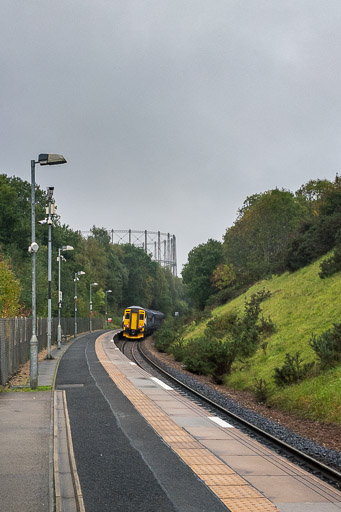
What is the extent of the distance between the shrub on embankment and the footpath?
718 cm

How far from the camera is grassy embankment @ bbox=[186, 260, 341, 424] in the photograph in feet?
53.1

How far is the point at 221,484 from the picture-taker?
340 inches

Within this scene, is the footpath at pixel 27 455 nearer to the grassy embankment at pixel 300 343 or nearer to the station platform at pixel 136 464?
the station platform at pixel 136 464

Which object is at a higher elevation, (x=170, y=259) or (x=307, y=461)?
(x=170, y=259)

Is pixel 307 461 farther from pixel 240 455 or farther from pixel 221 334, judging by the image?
pixel 221 334

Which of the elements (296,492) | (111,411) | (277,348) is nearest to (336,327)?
(277,348)

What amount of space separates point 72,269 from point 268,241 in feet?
129

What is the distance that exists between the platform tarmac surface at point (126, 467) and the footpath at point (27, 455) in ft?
1.57

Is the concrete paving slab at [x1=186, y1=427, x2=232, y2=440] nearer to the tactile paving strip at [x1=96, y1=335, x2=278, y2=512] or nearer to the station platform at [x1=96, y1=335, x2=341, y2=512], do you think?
the station platform at [x1=96, y1=335, x2=341, y2=512]

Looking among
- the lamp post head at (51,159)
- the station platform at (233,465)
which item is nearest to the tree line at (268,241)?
the lamp post head at (51,159)

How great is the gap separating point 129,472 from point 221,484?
5.06 feet

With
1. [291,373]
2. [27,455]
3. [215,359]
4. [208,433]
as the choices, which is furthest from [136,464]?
[215,359]

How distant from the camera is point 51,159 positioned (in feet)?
61.3

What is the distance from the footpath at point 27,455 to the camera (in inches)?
298
